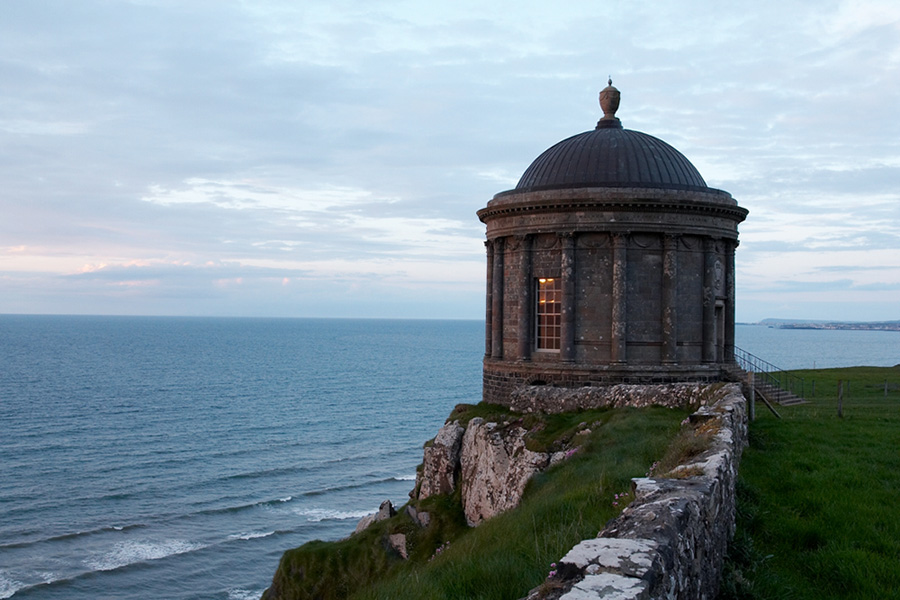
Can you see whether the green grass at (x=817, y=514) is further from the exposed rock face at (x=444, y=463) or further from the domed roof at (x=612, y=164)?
the domed roof at (x=612, y=164)

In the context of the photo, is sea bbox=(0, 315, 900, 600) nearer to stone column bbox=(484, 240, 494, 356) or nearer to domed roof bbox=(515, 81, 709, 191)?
stone column bbox=(484, 240, 494, 356)

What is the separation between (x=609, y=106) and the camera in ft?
95.7

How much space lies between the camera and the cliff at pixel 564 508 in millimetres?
5613

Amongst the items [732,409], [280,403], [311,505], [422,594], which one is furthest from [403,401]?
[422,594]

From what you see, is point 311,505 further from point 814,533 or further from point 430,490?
point 814,533

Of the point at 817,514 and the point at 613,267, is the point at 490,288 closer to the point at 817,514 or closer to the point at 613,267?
the point at 613,267

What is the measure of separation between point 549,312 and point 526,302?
2.93ft

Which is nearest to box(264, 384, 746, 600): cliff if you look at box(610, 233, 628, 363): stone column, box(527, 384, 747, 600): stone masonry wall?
box(527, 384, 747, 600): stone masonry wall

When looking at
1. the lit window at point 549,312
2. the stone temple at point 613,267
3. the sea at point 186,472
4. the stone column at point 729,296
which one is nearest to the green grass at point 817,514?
the stone temple at point 613,267

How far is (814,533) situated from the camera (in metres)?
9.45

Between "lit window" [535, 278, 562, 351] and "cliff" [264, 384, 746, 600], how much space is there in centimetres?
327

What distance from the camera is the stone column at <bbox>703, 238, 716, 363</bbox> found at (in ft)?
84.3

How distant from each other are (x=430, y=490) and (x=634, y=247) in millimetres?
10618

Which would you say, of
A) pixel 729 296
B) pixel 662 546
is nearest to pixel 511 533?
pixel 662 546
